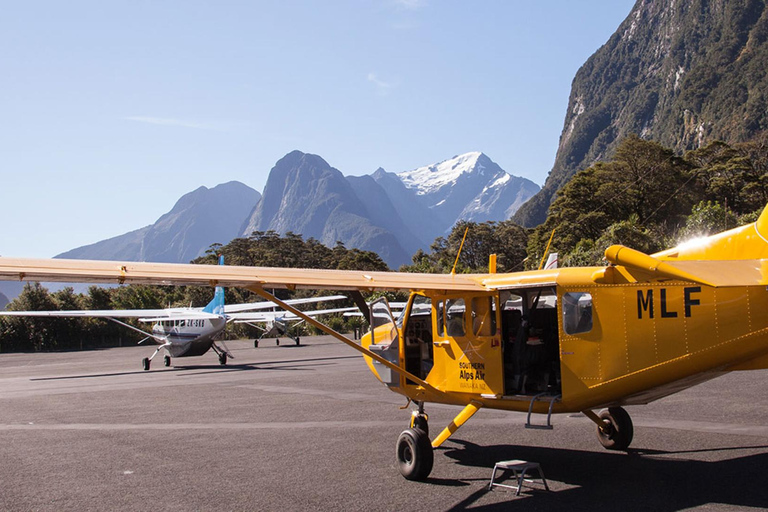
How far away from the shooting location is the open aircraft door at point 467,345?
26.1ft

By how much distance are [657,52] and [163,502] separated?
18170 cm

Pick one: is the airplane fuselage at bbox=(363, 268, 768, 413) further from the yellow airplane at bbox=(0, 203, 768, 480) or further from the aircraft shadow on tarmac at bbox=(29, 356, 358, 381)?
the aircraft shadow on tarmac at bbox=(29, 356, 358, 381)

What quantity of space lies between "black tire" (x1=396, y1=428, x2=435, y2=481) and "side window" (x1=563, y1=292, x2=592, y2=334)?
7.08ft

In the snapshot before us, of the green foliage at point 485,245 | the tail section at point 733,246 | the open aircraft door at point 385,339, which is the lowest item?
the open aircraft door at point 385,339

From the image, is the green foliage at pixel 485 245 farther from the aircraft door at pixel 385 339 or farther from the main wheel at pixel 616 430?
the main wheel at pixel 616 430

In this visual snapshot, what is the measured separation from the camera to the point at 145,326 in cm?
6262

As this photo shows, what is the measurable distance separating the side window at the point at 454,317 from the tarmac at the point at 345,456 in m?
1.76

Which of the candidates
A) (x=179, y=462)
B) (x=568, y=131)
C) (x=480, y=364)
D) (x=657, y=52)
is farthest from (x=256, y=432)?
(x=568, y=131)

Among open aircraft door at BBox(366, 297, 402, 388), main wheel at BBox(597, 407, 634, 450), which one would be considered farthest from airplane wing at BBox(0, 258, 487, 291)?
main wheel at BBox(597, 407, 634, 450)

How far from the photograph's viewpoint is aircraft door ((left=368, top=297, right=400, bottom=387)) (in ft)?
30.7

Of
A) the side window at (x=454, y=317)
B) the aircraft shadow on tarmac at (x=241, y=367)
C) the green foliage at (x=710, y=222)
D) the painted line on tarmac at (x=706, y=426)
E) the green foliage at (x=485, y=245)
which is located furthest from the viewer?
the green foliage at (x=485, y=245)

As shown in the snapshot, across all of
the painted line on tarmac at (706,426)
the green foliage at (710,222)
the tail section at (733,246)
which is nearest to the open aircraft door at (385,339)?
the tail section at (733,246)

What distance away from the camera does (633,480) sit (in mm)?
7203

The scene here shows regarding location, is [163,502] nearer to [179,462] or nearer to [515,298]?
[179,462]
